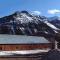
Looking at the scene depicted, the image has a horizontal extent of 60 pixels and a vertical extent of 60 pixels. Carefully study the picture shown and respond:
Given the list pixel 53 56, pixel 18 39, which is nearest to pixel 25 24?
pixel 18 39

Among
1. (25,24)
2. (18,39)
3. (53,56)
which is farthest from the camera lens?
(25,24)

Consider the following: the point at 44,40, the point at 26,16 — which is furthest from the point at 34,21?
the point at 44,40

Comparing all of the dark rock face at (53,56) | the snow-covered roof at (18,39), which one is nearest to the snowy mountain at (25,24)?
the snow-covered roof at (18,39)

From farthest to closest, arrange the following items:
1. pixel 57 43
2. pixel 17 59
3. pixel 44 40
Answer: pixel 44 40 → pixel 57 43 → pixel 17 59

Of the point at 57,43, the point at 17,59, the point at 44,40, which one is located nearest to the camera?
the point at 17,59

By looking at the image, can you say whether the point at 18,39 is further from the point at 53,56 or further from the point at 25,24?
the point at 53,56

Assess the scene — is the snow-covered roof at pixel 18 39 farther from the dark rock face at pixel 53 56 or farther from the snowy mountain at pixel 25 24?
the dark rock face at pixel 53 56

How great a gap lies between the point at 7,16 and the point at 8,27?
0.80 m

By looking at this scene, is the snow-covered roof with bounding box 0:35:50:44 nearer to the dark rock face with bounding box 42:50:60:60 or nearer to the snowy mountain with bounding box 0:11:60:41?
the snowy mountain with bounding box 0:11:60:41

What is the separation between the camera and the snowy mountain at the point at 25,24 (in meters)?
15.2

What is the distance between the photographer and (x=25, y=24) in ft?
Answer: 50.4

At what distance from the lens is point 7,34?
1512 centimetres

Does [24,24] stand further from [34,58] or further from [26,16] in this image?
[34,58]

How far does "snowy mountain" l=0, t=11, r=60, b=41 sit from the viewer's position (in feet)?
49.7
